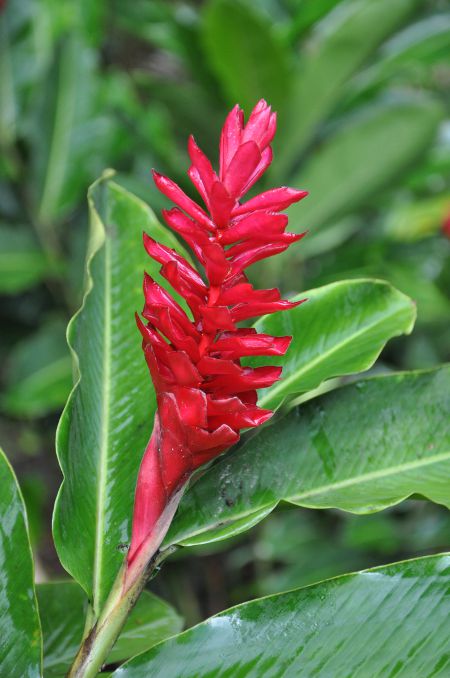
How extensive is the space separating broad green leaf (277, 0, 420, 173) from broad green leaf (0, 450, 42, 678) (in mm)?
1258

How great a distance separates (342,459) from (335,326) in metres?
0.14

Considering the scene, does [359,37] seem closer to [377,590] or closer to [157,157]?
[157,157]

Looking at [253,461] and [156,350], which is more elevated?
[156,350]

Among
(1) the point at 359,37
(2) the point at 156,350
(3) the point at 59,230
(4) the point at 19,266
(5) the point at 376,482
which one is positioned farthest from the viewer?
(3) the point at 59,230

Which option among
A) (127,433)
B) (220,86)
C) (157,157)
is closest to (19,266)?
(157,157)

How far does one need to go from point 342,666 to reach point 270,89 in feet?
4.35

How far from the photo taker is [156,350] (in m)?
0.59

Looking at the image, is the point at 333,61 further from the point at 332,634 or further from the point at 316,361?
the point at 332,634

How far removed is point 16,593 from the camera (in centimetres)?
65

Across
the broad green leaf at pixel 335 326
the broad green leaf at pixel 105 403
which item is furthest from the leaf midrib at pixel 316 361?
the broad green leaf at pixel 105 403

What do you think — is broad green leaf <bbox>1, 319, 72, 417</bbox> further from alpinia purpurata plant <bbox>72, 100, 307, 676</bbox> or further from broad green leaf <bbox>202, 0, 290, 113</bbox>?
alpinia purpurata plant <bbox>72, 100, 307, 676</bbox>

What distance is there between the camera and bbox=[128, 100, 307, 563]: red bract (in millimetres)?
563

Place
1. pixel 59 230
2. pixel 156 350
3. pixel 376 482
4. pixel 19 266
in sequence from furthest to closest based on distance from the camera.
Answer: pixel 59 230 → pixel 19 266 → pixel 376 482 → pixel 156 350

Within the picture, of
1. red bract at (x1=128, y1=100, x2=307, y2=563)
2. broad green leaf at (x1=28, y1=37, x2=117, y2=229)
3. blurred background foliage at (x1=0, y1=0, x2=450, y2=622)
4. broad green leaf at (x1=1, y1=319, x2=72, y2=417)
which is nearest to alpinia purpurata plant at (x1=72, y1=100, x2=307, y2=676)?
red bract at (x1=128, y1=100, x2=307, y2=563)
